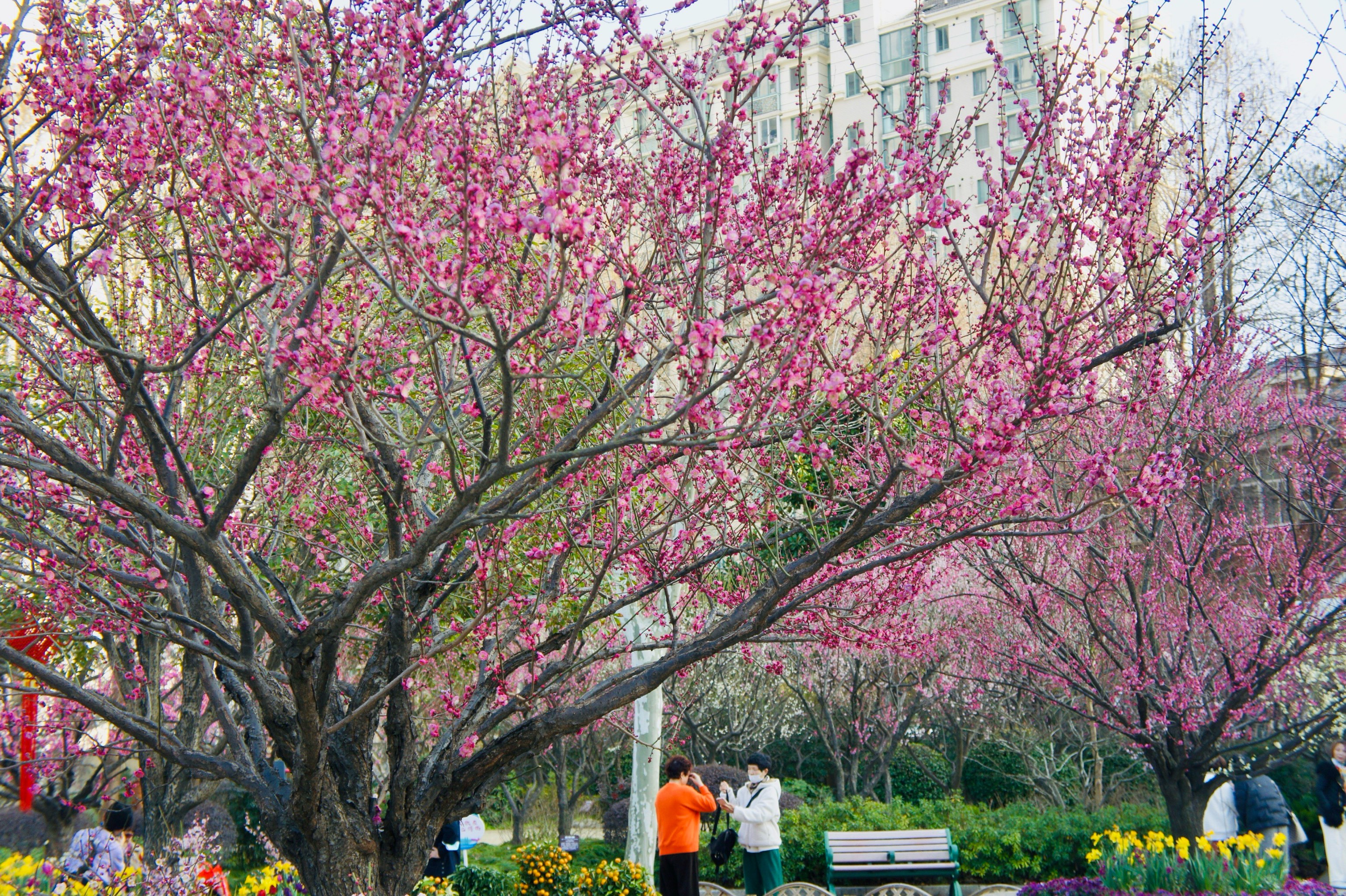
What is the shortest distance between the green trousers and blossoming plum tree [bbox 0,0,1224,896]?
2678mm

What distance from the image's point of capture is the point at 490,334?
6016mm

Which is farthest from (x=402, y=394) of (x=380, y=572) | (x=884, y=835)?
(x=884, y=835)

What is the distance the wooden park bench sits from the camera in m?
10.5

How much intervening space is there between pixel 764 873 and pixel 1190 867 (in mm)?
3252

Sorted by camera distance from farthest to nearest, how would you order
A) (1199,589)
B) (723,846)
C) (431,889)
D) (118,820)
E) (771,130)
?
(771,130), (1199,589), (723,846), (118,820), (431,889)

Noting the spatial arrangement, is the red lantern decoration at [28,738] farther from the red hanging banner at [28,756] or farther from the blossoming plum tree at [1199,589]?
the blossoming plum tree at [1199,589]

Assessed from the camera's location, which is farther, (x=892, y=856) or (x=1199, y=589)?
(x=892, y=856)

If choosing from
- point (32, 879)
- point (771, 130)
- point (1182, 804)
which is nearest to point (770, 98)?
point (771, 130)

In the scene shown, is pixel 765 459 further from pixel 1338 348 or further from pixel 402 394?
pixel 1338 348

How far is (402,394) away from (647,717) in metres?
7.09

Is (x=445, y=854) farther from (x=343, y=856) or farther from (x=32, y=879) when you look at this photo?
(x=343, y=856)

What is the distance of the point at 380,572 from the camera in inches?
163

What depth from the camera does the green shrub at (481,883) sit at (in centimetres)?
933

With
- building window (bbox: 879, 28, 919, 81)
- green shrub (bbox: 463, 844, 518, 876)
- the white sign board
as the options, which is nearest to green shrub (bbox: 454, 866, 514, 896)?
the white sign board
